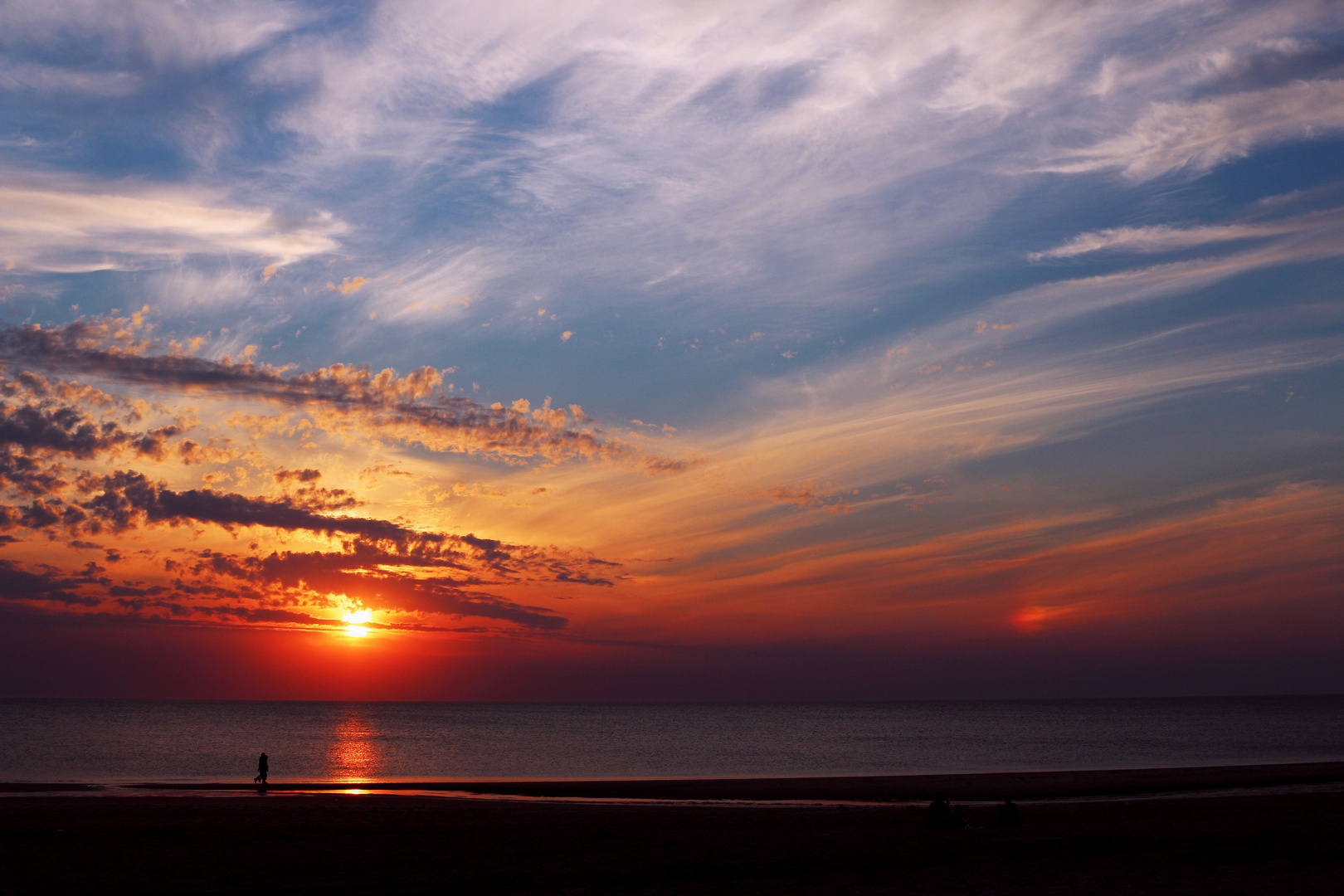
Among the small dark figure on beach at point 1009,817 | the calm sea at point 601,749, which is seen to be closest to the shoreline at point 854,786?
the calm sea at point 601,749

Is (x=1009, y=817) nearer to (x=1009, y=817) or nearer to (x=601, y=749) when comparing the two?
(x=1009, y=817)

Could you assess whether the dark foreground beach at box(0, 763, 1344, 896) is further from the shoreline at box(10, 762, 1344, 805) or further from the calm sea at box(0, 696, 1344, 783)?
the calm sea at box(0, 696, 1344, 783)

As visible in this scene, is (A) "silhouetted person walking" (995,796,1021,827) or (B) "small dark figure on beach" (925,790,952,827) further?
(B) "small dark figure on beach" (925,790,952,827)

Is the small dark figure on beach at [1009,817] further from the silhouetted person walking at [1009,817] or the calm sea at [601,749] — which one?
the calm sea at [601,749]

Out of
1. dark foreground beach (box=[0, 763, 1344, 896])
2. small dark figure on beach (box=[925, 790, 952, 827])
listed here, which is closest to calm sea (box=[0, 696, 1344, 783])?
dark foreground beach (box=[0, 763, 1344, 896])

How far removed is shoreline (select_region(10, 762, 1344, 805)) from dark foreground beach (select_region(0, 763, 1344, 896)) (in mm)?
6693

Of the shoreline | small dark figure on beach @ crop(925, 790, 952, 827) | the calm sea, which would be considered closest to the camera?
small dark figure on beach @ crop(925, 790, 952, 827)

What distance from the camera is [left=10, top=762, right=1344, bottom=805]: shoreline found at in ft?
151

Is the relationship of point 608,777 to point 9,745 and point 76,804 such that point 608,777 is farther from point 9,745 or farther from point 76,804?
point 9,745

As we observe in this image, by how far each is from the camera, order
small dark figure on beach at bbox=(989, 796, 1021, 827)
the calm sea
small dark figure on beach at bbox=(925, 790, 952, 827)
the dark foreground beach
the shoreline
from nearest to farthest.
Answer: the dark foreground beach
small dark figure on beach at bbox=(989, 796, 1021, 827)
small dark figure on beach at bbox=(925, 790, 952, 827)
the shoreline
the calm sea

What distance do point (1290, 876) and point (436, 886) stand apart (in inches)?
804

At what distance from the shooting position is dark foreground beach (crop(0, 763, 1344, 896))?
2062cm

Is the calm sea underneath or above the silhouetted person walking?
underneath

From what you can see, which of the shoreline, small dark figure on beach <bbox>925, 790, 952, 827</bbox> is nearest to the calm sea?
the shoreline
